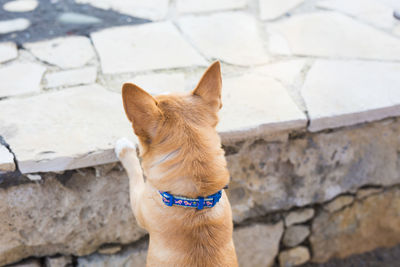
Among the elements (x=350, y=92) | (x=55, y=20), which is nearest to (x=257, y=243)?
(x=350, y=92)

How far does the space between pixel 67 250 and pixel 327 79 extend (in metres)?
1.95

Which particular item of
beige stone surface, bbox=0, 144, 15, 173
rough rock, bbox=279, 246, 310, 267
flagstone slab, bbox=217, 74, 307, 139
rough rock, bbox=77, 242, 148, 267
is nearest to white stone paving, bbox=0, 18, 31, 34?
beige stone surface, bbox=0, 144, 15, 173

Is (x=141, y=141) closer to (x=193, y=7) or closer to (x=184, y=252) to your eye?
(x=184, y=252)

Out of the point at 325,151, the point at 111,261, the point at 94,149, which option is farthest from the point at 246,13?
the point at 111,261

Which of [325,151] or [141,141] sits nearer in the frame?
[141,141]

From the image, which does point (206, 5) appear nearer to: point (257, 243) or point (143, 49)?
point (143, 49)

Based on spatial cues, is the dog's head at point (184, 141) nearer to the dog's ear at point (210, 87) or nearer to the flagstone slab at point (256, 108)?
the dog's ear at point (210, 87)

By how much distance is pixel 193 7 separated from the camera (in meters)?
3.44

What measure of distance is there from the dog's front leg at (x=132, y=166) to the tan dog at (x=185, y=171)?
15 cm

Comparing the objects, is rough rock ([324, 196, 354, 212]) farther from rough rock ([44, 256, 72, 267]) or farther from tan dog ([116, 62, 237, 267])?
rough rock ([44, 256, 72, 267])

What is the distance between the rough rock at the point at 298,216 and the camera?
271 centimetres

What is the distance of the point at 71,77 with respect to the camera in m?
2.53

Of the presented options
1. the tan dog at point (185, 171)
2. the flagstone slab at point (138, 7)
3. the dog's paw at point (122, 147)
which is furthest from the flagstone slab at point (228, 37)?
the tan dog at point (185, 171)

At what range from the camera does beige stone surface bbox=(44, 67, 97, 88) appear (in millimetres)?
2473
